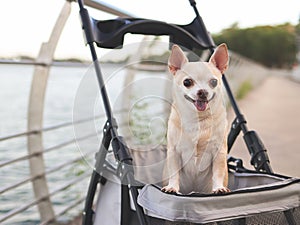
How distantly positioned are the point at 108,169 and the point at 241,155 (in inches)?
96.9

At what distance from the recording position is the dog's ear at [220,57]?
138 cm

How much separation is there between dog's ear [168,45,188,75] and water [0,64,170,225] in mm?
150

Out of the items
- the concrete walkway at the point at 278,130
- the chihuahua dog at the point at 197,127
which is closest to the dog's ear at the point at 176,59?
the chihuahua dog at the point at 197,127

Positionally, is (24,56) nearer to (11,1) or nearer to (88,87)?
(11,1)

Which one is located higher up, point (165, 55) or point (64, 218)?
point (165, 55)

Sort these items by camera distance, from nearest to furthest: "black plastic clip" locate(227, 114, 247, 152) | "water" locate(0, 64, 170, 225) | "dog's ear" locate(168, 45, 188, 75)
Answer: "dog's ear" locate(168, 45, 188, 75) → "water" locate(0, 64, 170, 225) → "black plastic clip" locate(227, 114, 247, 152)

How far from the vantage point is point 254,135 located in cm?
168

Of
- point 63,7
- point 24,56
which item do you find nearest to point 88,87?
point 63,7

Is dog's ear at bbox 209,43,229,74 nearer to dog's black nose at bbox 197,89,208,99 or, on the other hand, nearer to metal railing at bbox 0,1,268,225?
dog's black nose at bbox 197,89,208,99

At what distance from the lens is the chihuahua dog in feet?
4.26

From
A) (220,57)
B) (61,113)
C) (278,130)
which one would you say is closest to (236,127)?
(220,57)

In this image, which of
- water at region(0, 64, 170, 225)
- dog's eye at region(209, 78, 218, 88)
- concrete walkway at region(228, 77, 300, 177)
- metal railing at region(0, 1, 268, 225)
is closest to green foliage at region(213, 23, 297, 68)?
concrete walkway at region(228, 77, 300, 177)

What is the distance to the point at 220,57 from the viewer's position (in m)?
1.39

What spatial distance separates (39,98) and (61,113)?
1252 mm
